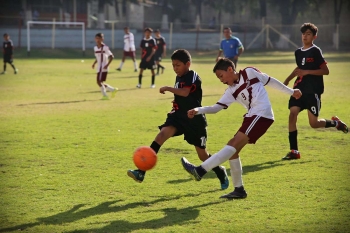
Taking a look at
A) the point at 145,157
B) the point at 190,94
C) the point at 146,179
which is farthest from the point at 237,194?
the point at 146,179

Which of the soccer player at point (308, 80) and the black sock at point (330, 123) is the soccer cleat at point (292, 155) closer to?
the soccer player at point (308, 80)

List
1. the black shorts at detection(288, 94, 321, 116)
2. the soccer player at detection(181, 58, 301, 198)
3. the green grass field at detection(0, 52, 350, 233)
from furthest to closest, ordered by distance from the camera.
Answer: the black shorts at detection(288, 94, 321, 116)
the soccer player at detection(181, 58, 301, 198)
the green grass field at detection(0, 52, 350, 233)

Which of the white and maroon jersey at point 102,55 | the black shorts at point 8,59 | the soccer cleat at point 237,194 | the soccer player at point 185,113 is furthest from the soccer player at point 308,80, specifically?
the black shorts at point 8,59

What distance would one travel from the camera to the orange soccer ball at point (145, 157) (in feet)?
23.0

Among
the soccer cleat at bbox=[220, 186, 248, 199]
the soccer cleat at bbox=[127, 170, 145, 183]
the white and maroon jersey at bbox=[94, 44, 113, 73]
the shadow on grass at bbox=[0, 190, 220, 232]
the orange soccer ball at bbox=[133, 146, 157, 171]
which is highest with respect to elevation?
the white and maroon jersey at bbox=[94, 44, 113, 73]

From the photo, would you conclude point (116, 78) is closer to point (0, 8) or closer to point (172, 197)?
point (172, 197)

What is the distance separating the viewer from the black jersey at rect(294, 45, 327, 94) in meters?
9.77

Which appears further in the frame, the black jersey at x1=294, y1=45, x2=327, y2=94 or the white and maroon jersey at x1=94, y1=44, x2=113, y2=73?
the white and maroon jersey at x1=94, y1=44, x2=113, y2=73

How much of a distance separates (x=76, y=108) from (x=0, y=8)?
1518 inches

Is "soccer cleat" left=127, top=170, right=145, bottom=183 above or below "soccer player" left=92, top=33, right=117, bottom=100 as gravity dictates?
below

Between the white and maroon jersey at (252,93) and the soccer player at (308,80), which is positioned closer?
the white and maroon jersey at (252,93)

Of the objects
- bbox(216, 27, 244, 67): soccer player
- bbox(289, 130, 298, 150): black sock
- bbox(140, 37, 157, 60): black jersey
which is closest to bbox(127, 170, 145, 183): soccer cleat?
bbox(289, 130, 298, 150): black sock

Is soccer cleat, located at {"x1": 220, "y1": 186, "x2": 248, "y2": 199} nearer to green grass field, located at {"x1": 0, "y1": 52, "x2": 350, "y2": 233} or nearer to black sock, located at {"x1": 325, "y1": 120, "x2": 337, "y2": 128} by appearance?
green grass field, located at {"x1": 0, "y1": 52, "x2": 350, "y2": 233}

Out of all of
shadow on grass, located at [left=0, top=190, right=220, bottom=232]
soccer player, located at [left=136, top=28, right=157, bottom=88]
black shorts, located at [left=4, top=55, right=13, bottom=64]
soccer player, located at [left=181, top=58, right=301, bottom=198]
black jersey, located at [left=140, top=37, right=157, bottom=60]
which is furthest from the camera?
black shorts, located at [left=4, top=55, right=13, bottom=64]
